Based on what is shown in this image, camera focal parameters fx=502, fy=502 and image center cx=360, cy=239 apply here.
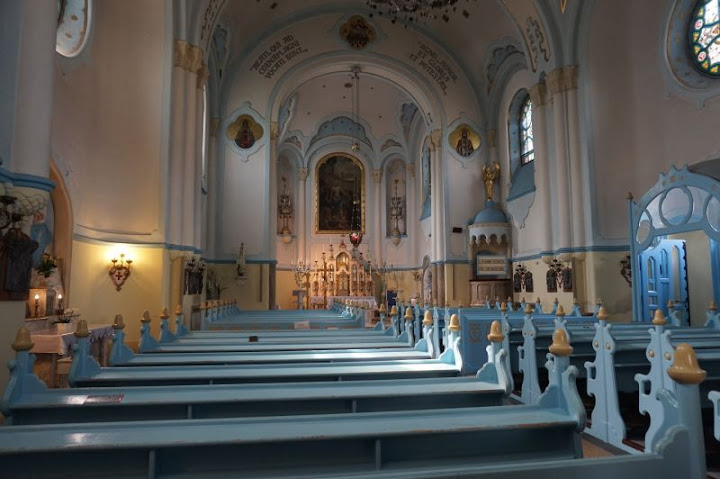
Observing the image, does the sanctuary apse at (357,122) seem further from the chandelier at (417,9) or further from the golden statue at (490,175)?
the chandelier at (417,9)

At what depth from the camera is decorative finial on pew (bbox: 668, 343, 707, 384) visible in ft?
5.19

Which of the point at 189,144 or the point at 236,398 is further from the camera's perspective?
the point at 189,144

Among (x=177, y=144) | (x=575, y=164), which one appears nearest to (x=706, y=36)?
(x=575, y=164)

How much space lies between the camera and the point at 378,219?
2312cm

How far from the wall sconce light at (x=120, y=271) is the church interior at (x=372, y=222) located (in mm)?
38

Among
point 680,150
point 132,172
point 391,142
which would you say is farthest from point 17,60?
point 391,142

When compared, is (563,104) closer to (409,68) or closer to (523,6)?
(523,6)

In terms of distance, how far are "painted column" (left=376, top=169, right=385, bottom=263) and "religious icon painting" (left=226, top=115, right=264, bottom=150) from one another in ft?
27.5

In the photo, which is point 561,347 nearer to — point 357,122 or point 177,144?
point 177,144

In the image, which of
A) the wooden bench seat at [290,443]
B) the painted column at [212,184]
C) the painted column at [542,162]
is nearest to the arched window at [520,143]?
the painted column at [542,162]

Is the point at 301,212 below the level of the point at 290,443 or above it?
above

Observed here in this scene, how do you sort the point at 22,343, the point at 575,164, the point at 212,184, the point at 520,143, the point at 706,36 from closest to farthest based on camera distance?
the point at 22,343 → the point at 706,36 → the point at 575,164 → the point at 212,184 → the point at 520,143

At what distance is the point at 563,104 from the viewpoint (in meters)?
11.9

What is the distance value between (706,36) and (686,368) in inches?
407
